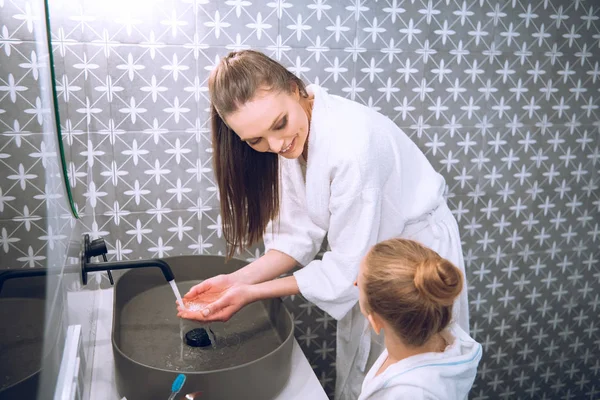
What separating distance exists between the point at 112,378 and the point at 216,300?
0.93ft

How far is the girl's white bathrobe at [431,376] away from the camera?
970 mm

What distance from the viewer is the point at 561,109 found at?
6.43ft

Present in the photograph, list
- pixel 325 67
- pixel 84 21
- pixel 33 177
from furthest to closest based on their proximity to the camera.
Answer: pixel 325 67 < pixel 84 21 < pixel 33 177

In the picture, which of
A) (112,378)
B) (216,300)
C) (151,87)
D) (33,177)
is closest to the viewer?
(33,177)

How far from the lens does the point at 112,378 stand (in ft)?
3.76

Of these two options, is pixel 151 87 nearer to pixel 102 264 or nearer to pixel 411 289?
pixel 102 264

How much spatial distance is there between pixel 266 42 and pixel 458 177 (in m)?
0.87

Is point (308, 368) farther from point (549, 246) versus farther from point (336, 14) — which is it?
point (549, 246)

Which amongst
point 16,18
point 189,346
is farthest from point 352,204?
point 16,18

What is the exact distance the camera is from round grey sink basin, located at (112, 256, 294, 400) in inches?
37.7

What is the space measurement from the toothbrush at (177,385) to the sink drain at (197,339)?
0.22 m

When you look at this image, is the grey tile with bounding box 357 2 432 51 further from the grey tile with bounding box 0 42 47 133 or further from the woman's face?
the grey tile with bounding box 0 42 47 133

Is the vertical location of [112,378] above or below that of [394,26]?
below

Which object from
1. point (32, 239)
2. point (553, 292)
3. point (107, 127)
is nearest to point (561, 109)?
point (553, 292)
